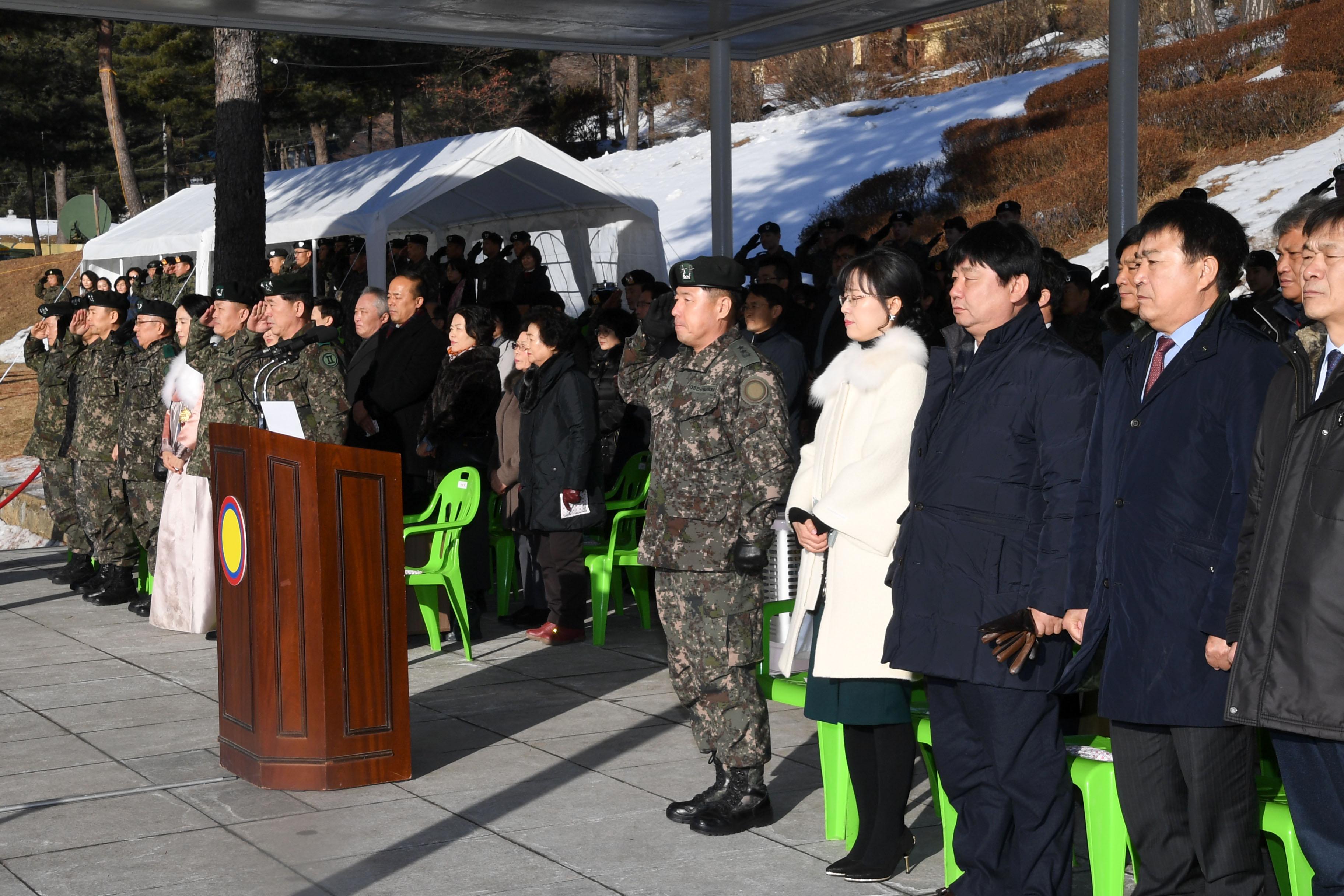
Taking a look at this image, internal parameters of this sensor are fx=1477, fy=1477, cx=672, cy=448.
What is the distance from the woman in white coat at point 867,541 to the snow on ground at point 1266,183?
1539cm

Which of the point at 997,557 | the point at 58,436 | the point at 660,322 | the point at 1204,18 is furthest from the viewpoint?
the point at 1204,18

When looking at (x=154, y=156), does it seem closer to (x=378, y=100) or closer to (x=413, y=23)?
(x=378, y=100)

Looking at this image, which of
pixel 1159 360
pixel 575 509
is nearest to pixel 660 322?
pixel 575 509

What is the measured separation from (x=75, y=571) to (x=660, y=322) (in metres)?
6.04

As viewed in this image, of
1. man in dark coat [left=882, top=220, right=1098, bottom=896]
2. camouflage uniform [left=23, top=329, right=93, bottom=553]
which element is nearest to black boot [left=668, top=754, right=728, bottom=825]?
man in dark coat [left=882, top=220, right=1098, bottom=896]

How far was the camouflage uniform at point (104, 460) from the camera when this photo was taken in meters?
9.02

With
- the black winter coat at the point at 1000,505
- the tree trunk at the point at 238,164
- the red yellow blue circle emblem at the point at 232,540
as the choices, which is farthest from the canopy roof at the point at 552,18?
the black winter coat at the point at 1000,505

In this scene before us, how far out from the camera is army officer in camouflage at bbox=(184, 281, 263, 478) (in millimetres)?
7500

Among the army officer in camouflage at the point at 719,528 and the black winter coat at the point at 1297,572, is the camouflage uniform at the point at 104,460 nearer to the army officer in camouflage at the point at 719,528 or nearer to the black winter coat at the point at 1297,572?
the army officer in camouflage at the point at 719,528

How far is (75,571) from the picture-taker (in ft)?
32.0

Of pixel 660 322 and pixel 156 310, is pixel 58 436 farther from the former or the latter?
pixel 660 322

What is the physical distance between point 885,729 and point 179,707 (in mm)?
3512

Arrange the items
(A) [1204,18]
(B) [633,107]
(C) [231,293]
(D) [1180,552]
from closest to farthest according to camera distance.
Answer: (D) [1180,552]
(C) [231,293]
(A) [1204,18]
(B) [633,107]

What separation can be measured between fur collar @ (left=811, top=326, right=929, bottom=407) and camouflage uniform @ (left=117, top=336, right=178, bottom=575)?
18.3 feet
